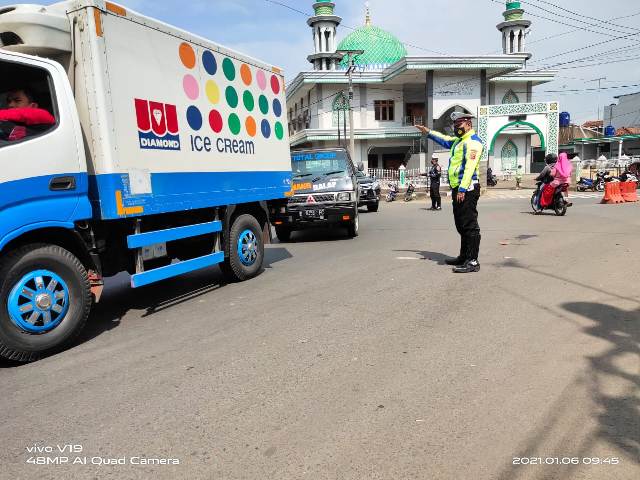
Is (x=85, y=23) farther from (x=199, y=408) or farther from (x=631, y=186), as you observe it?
(x=631, y=186)

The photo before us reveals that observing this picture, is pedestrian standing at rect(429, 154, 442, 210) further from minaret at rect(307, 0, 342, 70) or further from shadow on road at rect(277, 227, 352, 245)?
minaret at rect(307, 0, 342, 70)

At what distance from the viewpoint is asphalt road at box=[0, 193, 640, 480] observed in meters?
2.46

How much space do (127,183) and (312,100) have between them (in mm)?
37556

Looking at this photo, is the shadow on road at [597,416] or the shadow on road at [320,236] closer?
the shadow on road at [597,416]

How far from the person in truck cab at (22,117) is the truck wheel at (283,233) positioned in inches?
265

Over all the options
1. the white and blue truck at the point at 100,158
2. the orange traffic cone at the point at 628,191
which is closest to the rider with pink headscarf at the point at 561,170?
the orange traffic cone at the point at 628,191

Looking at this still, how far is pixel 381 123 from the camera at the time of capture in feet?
132

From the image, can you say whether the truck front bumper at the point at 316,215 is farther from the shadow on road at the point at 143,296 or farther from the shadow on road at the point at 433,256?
the shadow on road at the point at 143,296

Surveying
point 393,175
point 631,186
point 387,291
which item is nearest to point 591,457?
point 387,291

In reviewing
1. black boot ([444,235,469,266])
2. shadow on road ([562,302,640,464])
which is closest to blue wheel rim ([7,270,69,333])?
shadow on road ([562,302,640,464])

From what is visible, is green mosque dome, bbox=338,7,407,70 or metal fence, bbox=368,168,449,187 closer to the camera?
metal fence, bbox=368,168,449,187

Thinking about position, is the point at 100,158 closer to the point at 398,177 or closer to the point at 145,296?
the point at 145,296

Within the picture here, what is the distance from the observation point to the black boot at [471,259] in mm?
6637

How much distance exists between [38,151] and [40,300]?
1204mm
